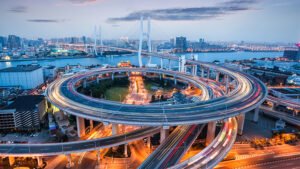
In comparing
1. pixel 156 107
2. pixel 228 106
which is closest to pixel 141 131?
pixel 156 107

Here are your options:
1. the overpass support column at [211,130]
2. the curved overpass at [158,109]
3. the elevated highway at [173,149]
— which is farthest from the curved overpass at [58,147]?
the overpass support column at [211,130]

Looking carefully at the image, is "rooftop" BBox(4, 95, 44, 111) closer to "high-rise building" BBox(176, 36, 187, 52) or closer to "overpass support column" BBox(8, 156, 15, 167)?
"overpass support column" BBox(8, 156, 15, 167)

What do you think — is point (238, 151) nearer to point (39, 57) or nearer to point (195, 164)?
point (195, 164)

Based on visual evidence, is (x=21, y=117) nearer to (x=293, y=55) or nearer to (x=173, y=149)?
(x=173, y=149)

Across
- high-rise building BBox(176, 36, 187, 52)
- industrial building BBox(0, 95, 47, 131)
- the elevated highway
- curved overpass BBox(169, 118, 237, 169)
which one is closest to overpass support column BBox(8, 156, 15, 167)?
industrial building BBox(0, 95, 47, 131)

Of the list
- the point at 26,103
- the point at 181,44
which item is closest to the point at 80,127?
the point at 26,103
